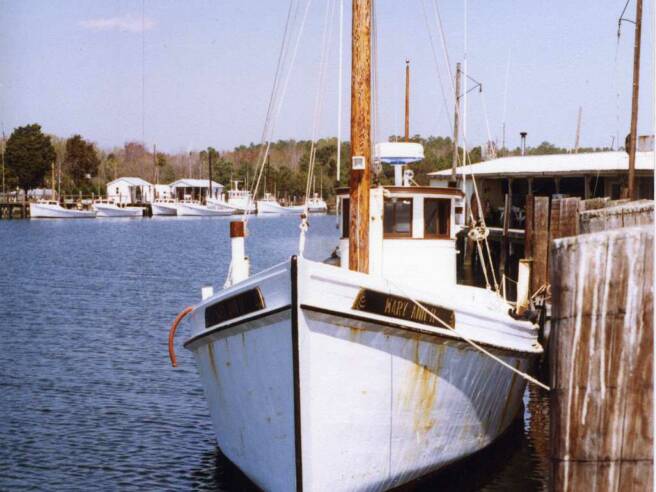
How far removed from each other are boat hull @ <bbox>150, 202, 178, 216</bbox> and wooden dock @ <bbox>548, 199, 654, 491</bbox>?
123261mm

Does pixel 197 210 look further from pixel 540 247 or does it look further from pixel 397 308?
pixel 397 308

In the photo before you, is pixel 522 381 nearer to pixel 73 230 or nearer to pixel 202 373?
pixel 202 373

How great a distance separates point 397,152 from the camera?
14.0 m

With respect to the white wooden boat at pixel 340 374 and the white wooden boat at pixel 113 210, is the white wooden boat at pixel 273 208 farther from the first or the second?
the white wooden boat at pixel 340 374

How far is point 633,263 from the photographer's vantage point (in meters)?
5.53

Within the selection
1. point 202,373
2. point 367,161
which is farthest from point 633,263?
point 202,373

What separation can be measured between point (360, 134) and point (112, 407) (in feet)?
27.9

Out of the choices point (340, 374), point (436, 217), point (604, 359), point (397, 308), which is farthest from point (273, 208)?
point (604, 359)

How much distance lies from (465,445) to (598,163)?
87.5 feet

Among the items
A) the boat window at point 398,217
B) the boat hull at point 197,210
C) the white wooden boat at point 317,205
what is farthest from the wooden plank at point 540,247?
the white wooden boat at point 317,205

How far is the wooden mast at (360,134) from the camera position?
420 inches

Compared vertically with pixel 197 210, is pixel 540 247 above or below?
above

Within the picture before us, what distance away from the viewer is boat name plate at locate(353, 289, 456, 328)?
29.5 feet

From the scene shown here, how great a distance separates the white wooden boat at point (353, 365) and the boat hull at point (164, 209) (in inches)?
4607
